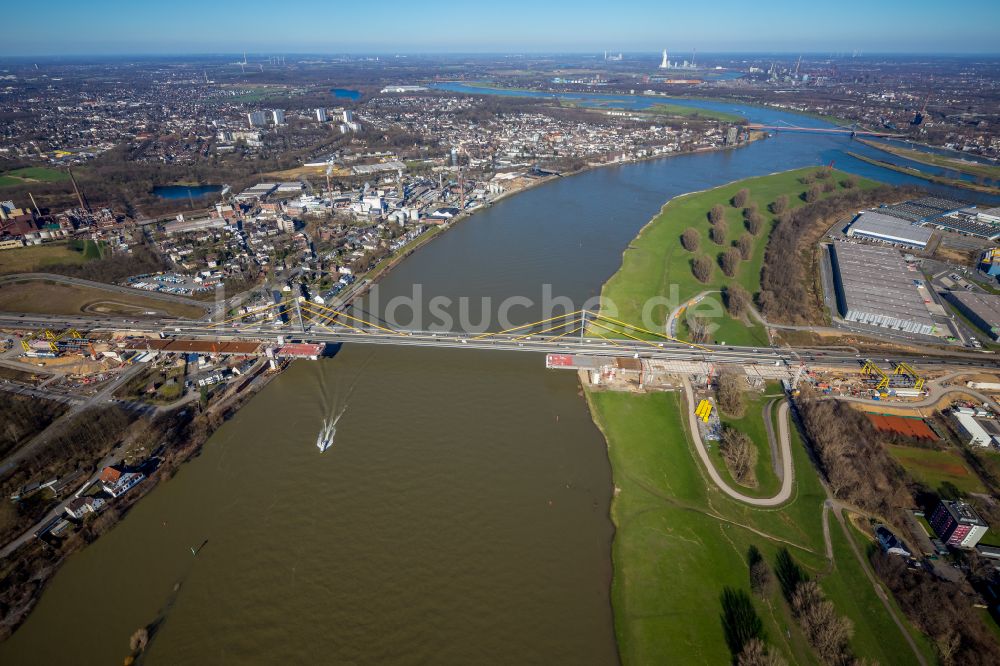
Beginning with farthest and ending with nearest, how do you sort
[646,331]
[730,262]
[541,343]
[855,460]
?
[730,262], [646,331], [541,343], [855,460]

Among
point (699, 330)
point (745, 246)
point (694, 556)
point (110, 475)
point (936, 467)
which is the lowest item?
point (694, 556)

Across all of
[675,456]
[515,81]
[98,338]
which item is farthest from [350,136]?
[515,81]

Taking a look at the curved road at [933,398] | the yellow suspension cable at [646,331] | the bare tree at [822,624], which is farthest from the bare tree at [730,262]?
the bare tree at [822,624]

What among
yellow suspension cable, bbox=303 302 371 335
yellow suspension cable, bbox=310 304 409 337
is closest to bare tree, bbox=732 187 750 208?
yellow suspension cable, bbox=310 304 409 337

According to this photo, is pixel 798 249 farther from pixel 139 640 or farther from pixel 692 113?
pixel 692 113

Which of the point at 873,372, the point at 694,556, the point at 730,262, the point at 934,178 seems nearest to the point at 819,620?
the point at 694,556

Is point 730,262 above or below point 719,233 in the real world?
below

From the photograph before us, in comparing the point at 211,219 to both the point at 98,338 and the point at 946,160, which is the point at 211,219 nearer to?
the point at 98,338
